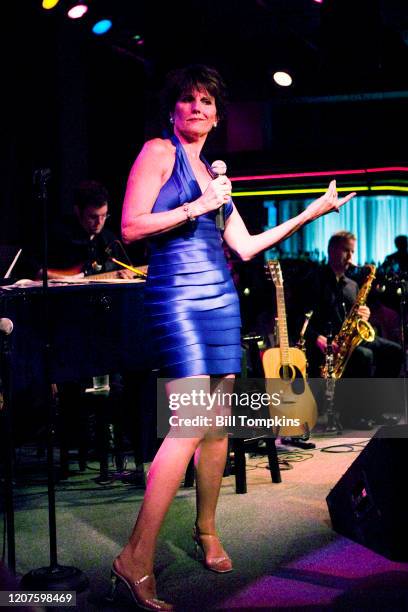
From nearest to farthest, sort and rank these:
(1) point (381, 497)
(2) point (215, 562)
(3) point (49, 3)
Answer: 1. (1) point (381, 497)
2. (2) point (215, 562)
3. (3) point (49, 3)

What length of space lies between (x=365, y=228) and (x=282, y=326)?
373 inches

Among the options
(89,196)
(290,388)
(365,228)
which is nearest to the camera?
(89,196)

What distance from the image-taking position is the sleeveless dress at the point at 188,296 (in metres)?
Answer: 3.07

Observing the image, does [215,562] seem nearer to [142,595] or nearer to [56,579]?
[142,595]

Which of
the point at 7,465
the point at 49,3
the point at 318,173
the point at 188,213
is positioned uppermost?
the point at 49,3

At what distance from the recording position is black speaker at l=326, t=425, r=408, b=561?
254 centimetres

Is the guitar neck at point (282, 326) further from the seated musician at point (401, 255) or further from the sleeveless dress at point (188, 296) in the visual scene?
the seated musician at point (401, 255)

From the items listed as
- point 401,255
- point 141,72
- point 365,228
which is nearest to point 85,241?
point 141,72

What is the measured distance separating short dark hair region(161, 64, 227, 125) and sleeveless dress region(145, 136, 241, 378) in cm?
19

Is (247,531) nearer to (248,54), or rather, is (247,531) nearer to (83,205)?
(83,205)

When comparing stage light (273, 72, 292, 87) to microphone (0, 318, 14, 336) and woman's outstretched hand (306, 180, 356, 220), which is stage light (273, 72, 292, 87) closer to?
woman's outstretched hand (306, 180, 356, 220)

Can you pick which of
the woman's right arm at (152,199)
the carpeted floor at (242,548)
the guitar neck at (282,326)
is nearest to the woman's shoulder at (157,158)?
the woman's right arm at (152,199)

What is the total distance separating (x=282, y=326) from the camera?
6109 mm

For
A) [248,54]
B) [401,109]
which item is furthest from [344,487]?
[401,109]
